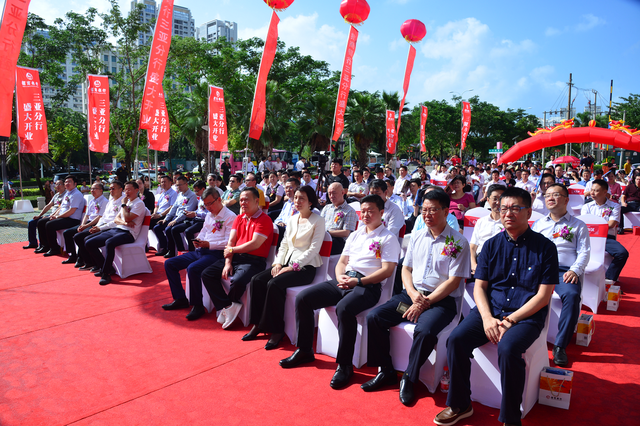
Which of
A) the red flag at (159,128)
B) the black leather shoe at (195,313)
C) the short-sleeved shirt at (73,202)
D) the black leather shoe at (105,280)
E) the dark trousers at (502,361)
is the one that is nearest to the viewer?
the dark trousers at (502,361)

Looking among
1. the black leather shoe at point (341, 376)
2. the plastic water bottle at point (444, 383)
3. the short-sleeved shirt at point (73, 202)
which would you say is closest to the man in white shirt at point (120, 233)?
the short-sleeved shirt at point (73, 202)

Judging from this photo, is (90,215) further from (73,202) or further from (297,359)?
(297,359)

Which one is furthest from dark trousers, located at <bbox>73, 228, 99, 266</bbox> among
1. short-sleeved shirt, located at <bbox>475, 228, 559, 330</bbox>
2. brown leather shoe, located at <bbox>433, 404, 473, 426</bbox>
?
short-sleeved shirt, located at <bbox>475, 228, 559, 330</bbox>

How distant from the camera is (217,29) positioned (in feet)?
364

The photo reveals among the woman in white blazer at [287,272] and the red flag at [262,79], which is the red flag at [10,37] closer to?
the red flag at [262,79]

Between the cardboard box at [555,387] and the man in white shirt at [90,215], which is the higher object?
the man in white shirt at [90,215]

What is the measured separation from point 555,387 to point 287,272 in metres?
2.02

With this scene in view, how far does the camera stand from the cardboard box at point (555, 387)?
244cm

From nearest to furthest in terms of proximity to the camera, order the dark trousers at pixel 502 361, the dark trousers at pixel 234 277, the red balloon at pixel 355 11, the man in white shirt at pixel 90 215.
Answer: the dark trousers at pixel 502 361, the dark trousers at pixel 234 277, the man in white shirt at pixel 90 215, the red balloon at pixel 355 11

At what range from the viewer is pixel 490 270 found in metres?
2.60

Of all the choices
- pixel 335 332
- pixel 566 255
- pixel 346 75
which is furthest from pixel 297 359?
pixel 346 75

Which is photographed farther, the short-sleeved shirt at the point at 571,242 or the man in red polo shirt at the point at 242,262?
the man in red polo shirt at the point at 242,262

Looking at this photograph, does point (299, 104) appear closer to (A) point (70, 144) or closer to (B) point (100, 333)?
(A) point (70, 144)

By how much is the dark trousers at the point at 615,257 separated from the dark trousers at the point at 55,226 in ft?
24.0
